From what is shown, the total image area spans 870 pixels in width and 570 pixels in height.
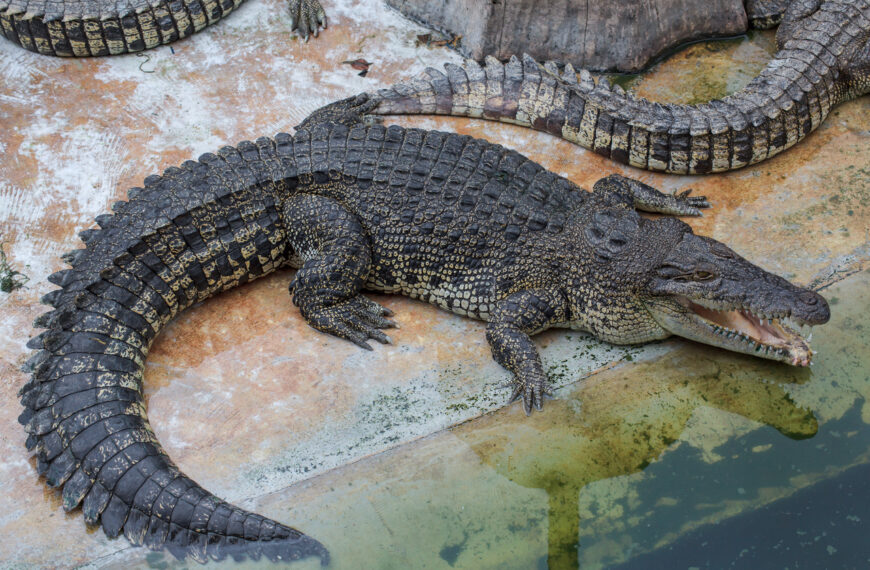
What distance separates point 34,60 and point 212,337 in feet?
8.30

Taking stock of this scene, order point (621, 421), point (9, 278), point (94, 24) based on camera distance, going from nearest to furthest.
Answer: point (621, 421), point (9, 278), point (94, 24)

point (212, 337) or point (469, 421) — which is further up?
point (469, 421)

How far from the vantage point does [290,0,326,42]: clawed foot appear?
18.4ft

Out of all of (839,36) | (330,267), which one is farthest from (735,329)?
(839,36)

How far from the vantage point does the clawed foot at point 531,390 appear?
12.3 feet

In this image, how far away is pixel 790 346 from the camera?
3717mm

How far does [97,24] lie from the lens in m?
5.24

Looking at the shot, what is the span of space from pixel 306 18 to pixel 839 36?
11.1 feet

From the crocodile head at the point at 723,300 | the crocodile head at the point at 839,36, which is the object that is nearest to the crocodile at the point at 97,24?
the crocodile head at the point at 723,300

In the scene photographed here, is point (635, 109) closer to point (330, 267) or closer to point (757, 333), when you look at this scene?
point (757, 333)

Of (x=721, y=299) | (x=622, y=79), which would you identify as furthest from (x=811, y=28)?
(x=721, y=299)

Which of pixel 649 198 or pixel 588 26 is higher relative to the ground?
pixel 588 26

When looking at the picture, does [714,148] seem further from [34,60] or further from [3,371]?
[34,60]

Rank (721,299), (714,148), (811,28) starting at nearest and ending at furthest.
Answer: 1. (721,299)
2. (714,148)
3. (811,28)
